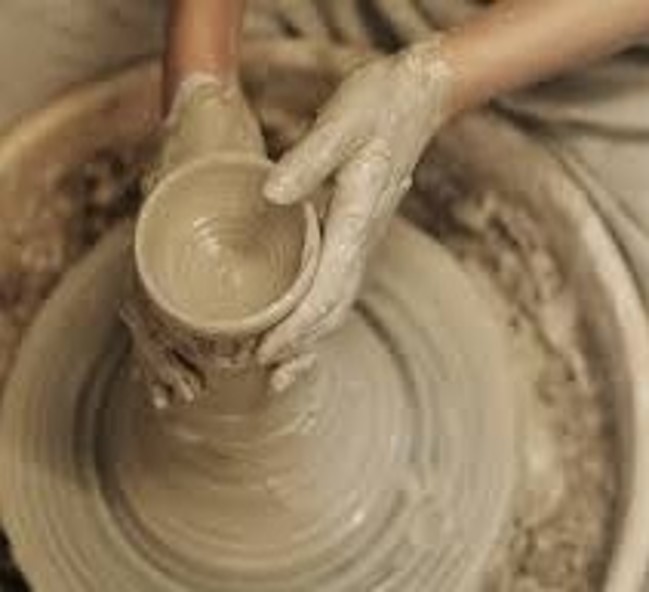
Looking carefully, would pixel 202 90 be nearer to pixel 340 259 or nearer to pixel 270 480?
pixel 340 259

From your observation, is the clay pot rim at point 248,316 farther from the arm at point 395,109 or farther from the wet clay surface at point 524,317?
the wet clay surface at point 524,317

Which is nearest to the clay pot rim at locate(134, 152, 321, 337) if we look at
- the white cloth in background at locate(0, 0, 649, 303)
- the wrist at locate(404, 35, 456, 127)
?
the wrist at locate(404, 35, 456, 127)

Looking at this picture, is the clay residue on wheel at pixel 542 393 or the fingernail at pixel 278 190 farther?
the clay residue on wheel at pixel 542 393

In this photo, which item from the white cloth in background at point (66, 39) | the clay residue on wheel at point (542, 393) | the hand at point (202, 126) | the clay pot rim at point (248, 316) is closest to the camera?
the clay pot rim at point (248, 316)

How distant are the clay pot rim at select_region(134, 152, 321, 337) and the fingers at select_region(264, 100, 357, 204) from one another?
2cm

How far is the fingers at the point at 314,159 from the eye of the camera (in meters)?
1.63

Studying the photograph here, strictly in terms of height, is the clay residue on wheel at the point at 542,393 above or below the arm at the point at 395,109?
below

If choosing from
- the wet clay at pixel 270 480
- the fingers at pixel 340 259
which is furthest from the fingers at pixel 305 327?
the wet clay at pixel 270 480

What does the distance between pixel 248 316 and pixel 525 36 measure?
0.53 m

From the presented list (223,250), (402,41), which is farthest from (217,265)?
(402,41)

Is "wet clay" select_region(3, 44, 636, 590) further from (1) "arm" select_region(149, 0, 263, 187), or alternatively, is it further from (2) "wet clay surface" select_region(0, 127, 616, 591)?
(1) "arm" select_region(149, 0, 263, 187)

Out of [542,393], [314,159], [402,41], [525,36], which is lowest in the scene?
[542,393]

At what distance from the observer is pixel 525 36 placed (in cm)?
194

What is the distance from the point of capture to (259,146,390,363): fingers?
1.65 m
